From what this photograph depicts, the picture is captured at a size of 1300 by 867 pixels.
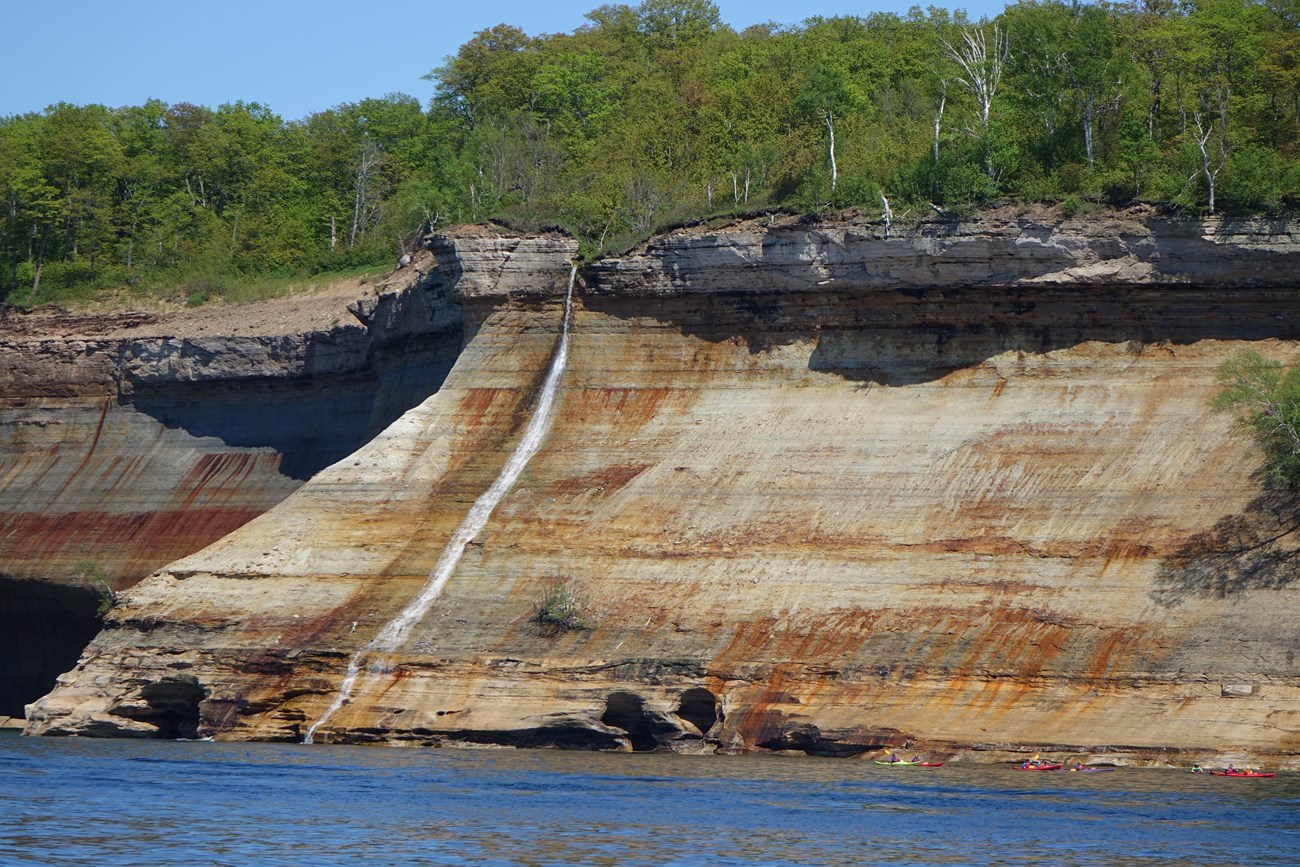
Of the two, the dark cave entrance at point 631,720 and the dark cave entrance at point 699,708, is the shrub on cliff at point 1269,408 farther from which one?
the dark cave entrance at point 631,720

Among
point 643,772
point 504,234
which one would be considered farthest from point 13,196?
point 643,772

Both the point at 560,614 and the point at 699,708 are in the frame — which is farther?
the point at 560,614

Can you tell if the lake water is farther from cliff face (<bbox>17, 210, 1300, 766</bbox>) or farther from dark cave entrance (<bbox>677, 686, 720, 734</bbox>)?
cliff face (<bbox>17, 210, 1300, 766</bbox>)

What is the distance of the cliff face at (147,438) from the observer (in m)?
55.7

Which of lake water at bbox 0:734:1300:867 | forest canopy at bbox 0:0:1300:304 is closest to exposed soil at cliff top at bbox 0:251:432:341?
forest canopy at bbox 0:0:1300:304

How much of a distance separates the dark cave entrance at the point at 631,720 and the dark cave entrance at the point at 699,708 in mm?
851

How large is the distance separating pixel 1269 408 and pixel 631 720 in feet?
49.8

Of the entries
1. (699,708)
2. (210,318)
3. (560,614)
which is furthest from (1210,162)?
(210,318)

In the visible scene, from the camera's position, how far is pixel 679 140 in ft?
224

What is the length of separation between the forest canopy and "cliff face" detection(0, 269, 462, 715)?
19.1ft

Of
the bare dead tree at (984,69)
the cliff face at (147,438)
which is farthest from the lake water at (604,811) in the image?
the bare dead tree at (984,69)

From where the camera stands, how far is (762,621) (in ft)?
126

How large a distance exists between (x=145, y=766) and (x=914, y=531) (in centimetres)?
1740

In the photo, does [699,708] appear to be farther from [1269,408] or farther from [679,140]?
[679,140]
